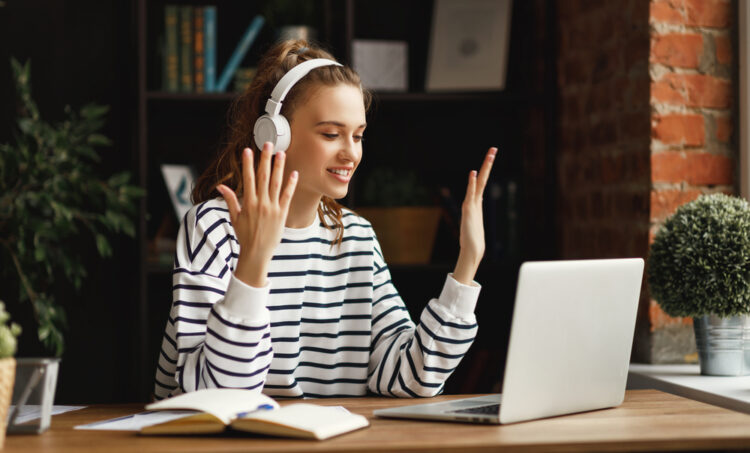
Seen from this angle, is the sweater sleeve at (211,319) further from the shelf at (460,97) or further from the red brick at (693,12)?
the red brick at (693,12)

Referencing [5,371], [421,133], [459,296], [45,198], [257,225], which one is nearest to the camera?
[5,371]

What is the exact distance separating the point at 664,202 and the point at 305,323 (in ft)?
3.05

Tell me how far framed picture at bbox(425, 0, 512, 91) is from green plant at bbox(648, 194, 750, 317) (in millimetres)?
980

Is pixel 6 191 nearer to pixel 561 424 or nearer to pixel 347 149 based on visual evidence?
pixel 347 149

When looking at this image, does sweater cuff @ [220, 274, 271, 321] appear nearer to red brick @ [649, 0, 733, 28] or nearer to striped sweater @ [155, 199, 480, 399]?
striped sweater @ [155, 199, 480, 399]

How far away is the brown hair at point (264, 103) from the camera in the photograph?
1.68m

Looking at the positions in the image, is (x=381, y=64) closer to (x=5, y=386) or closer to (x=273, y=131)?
(x=273, y=131)

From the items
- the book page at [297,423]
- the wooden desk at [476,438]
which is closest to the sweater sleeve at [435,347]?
the wooden desk at [476,438]

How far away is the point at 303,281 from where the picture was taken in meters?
1.69

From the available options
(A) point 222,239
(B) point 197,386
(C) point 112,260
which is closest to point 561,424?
(B) point 197,386

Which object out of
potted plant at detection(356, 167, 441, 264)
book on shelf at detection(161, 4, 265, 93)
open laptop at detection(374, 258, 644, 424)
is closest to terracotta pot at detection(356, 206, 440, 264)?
potted plant at detection(356, 167, 441, 264)

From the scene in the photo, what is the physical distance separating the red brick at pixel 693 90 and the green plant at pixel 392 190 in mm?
826

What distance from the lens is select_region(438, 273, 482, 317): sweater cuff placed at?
1519mm

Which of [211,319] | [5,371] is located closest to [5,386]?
[5,371]
